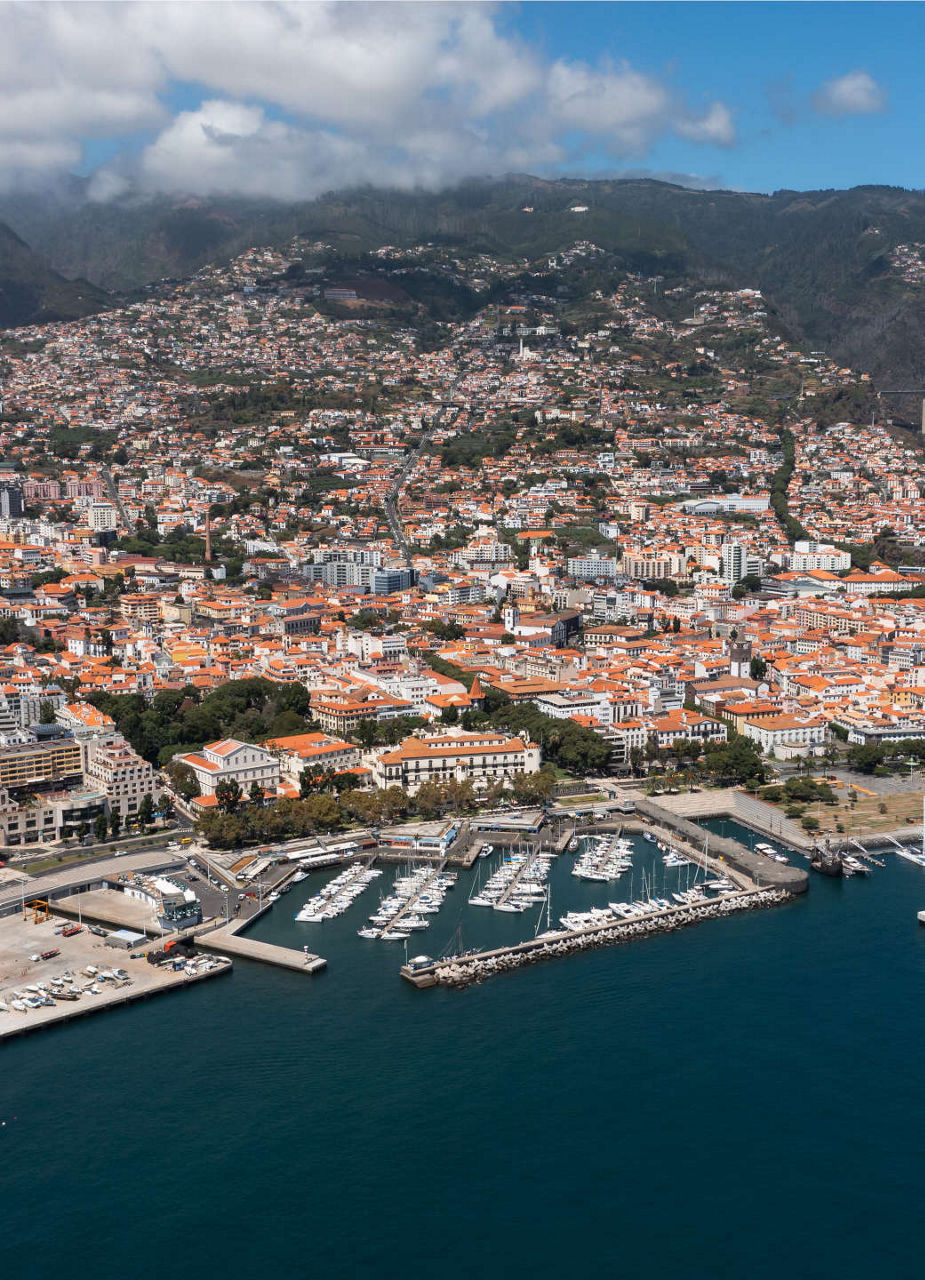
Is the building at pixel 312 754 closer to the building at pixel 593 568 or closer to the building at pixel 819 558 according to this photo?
the building at pixel 593 568

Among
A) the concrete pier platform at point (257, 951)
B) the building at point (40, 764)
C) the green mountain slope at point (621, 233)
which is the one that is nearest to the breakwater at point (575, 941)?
the concrete pier platform at point (257, 951)

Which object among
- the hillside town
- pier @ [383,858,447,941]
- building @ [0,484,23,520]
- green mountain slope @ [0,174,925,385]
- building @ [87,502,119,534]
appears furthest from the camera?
green mountain slope @ [0,174,925,385]

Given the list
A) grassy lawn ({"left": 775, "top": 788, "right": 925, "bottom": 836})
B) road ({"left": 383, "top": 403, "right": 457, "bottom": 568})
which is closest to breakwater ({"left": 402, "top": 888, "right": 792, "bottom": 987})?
grassy lawn ({"left": 775, "top": 788, "right": 925, "bottom": 836})

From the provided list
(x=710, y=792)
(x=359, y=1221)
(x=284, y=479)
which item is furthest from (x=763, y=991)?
(x=284, y=479)

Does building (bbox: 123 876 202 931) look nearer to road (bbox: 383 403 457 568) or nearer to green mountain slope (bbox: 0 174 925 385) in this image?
road (bbox: 383 403 457 568)

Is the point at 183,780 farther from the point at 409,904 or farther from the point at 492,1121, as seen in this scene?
the point at 492,1121

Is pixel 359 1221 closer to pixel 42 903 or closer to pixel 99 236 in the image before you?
pixel 42 903

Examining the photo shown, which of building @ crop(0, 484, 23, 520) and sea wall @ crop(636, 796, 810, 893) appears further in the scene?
building @ crop(0, 484, 23, 520)
